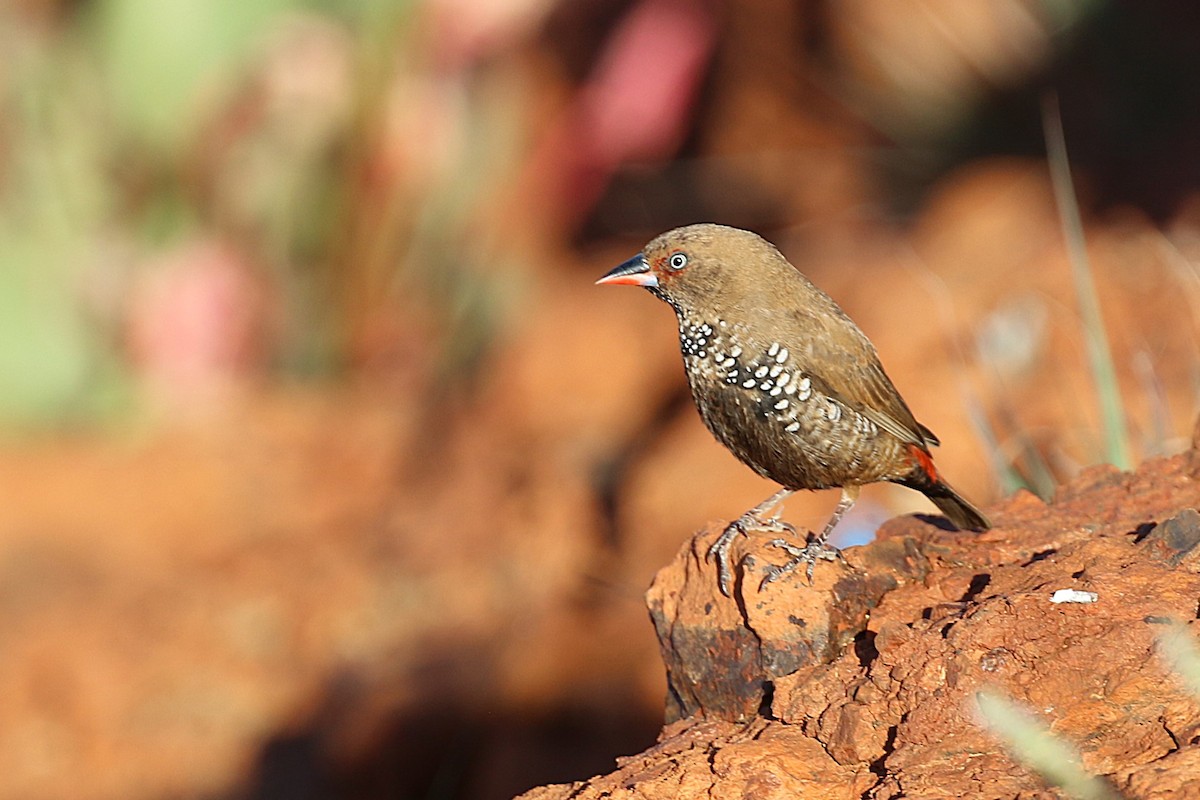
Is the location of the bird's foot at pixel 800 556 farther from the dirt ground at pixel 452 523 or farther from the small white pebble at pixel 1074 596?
the dirt ground at pixel 452 523

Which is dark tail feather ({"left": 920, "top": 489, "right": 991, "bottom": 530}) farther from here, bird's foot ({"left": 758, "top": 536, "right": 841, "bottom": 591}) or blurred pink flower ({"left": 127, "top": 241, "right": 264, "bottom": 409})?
blurred pink flower ({"left": 127, "top": 241, "right": 264, "bottom": 409})

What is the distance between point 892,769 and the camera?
2.67m

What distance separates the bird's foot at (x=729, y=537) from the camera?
329cm

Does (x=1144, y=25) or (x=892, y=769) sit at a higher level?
(x=1144, y=25)

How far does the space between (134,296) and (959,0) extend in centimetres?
582

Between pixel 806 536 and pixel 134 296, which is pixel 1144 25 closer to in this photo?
pixel 134 296

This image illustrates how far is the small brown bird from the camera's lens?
3.76m

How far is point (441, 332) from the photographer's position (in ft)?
27.9

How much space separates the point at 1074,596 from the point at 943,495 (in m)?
0.96

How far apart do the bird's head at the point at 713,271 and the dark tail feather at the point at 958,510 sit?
65cm

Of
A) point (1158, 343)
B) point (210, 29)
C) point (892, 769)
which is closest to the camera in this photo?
point (892, 769)

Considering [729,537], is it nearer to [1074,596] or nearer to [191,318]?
[1074,596]

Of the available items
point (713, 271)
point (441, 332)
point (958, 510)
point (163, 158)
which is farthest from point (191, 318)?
point (958, 510)

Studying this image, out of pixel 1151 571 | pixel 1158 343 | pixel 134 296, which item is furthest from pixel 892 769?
pixel 134 296
